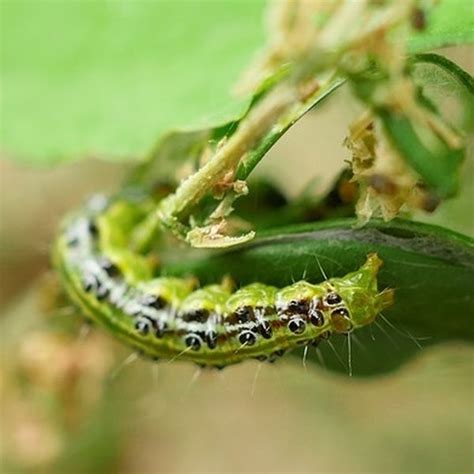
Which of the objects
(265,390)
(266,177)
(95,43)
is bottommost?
(265,390)

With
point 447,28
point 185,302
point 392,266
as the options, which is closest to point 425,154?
point 392,266

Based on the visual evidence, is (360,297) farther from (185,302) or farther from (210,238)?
(185,302)

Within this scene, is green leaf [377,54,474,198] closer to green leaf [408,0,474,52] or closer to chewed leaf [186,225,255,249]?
green leaf [408,0,474,52]

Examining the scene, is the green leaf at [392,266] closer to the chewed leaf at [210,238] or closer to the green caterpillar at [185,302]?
the green caterpillar at [185,302]

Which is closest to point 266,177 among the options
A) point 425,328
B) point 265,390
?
point 425,328

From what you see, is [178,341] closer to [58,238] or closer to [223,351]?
[223,351]

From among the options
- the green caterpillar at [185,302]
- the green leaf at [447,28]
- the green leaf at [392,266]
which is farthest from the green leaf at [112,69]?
the green leaf at [447,28]

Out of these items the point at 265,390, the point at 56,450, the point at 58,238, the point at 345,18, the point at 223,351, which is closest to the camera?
the point at 345,18
